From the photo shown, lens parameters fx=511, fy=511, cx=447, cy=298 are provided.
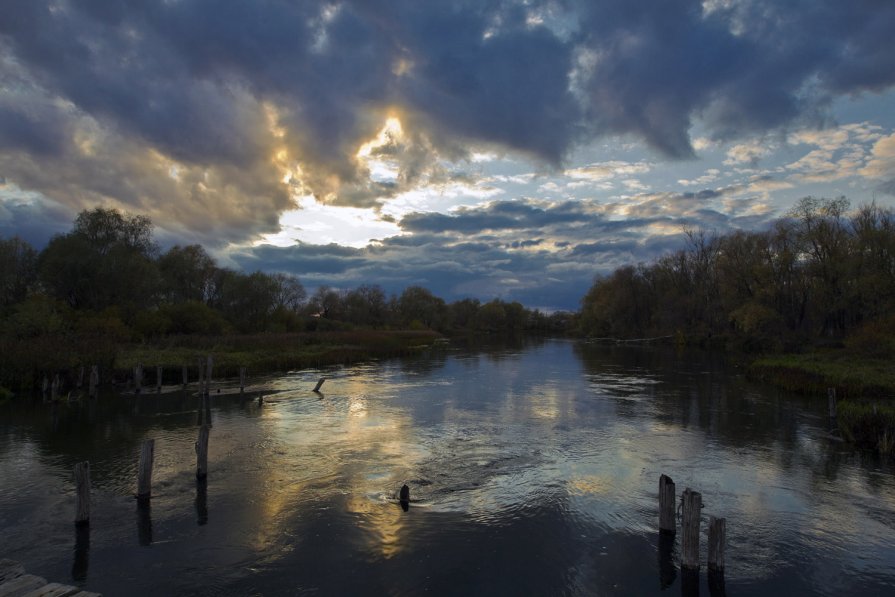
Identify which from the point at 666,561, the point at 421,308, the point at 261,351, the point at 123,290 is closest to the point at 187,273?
the point at 123,290

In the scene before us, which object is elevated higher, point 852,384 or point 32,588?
point 852,384

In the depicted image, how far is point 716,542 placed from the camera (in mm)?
9695

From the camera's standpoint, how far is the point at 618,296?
103 m

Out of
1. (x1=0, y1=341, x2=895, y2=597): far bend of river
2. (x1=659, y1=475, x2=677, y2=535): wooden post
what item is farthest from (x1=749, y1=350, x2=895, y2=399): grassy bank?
(x1=659, y1=475, x2=677, y2=535): wooden post

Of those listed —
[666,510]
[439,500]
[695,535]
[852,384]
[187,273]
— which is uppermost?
[187,273]

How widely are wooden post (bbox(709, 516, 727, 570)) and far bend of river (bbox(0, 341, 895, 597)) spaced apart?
50cm

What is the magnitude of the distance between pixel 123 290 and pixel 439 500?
164 ft

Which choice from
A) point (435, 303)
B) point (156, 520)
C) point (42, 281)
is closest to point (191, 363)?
point (42, 281)

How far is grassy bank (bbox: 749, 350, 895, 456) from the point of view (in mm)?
19453

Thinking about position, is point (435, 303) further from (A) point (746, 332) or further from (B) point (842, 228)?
(B) point (842, 228)

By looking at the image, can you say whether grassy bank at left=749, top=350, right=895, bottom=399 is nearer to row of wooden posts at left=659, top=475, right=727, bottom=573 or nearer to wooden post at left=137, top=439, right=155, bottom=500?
row of wooden posts at left=659, top=475, right=727, bottom=573

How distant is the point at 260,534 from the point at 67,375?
27.3m

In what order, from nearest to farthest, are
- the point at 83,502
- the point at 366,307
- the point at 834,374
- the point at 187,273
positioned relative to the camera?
the point at 83,502
the point at 834,374
the point at 187,273
the point at 366,307

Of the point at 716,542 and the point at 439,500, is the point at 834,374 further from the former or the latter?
the point at 439,500
